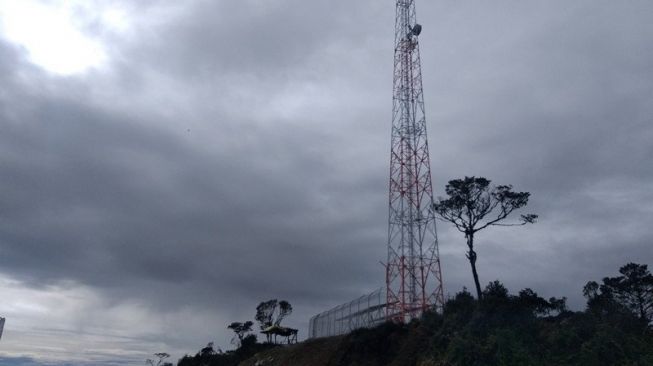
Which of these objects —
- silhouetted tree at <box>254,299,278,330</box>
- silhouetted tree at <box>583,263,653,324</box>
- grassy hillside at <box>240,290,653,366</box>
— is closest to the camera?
grassy hillside at <box>240,290,653,366</box>

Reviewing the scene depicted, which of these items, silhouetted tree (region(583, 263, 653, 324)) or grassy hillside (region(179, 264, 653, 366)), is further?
silhouetted tree (region(583, 263, 653, 324))

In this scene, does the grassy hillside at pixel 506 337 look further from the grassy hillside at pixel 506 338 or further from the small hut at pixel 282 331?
the small hut at pixel 282 331

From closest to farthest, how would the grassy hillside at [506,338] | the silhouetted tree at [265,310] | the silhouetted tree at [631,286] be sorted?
the grassy hillside at [506,338]
the silhouetted tree at [631,286]
the silhouetted tree at [265,310]

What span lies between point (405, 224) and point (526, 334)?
767 inches

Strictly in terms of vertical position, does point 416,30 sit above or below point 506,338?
above

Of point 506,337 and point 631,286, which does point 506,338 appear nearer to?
point 506,337

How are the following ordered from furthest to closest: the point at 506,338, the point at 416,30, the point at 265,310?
the point at 265,310 → the point at 416,30 → the point at 506,338

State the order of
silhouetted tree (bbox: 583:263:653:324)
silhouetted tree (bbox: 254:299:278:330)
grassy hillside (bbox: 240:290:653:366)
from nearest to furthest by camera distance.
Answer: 1. grassy hillside (bbox: 240:290:653:366)
2. silhouetted tree (bbox: 583:263:653:324)
3. silhouetted tree (bbox: 254:299:278:330)

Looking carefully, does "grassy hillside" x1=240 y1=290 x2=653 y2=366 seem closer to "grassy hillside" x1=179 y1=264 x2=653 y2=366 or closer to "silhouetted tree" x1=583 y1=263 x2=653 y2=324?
"grassy hillside" x1=179 y1=264 x2=653 y2=366

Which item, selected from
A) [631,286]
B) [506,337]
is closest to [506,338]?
[506,337]

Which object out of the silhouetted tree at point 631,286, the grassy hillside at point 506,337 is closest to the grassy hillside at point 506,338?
the grassy hillside at point 506,337

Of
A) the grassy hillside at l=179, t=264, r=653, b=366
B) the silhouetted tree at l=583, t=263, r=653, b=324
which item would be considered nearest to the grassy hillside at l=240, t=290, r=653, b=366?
the grassy hillside at l=179, t=264, r=653, b=366

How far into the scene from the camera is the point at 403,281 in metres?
44.3

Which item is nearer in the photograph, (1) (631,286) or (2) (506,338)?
(2) (506,338)
